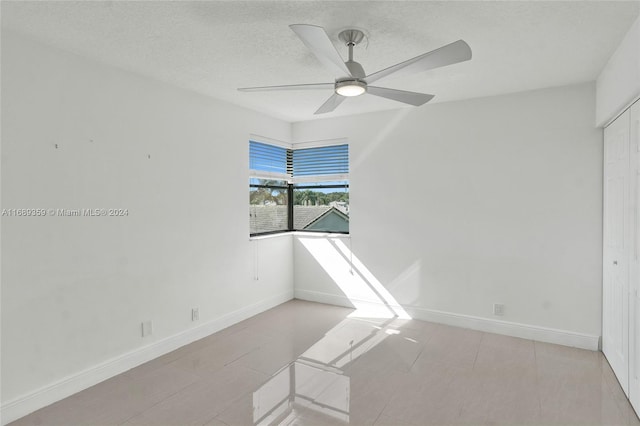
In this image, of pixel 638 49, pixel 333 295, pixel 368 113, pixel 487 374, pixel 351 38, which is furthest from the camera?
pixel 333 295

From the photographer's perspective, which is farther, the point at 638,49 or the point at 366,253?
the point at 366,253

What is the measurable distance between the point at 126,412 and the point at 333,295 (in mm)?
2853

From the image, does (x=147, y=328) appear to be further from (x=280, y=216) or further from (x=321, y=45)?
(x=321, y=45)

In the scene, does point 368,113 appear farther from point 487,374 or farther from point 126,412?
point 126,412

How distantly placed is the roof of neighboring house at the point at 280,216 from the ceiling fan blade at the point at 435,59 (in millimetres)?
2778

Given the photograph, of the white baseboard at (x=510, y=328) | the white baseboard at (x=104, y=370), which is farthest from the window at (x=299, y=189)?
the white baseboard at (x=510, y=328)

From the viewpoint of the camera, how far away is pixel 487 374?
116 inches

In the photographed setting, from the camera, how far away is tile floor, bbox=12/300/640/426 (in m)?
2.39

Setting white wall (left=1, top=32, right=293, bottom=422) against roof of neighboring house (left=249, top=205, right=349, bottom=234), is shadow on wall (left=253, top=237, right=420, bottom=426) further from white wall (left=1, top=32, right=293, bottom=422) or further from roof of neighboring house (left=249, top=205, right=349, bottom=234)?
white wall (left=1, top=32, right=293, bottom=422)

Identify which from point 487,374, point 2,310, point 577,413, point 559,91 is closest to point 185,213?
point 2,310

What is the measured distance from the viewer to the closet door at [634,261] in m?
2.42

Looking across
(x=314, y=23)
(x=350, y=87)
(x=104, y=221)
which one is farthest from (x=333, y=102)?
(x=104, y=221)

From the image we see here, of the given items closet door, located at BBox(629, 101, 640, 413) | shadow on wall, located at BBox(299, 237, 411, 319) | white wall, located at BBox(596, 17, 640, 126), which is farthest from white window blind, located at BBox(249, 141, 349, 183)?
closet door, located at BBox(629, 101, 640, 413)

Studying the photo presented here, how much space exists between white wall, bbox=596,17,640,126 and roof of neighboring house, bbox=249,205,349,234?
2.91 meters
